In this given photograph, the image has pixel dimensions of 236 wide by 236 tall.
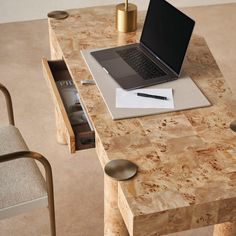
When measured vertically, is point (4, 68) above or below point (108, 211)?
below

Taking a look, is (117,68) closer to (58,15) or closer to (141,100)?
(141,100)

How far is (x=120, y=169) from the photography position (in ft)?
5.85

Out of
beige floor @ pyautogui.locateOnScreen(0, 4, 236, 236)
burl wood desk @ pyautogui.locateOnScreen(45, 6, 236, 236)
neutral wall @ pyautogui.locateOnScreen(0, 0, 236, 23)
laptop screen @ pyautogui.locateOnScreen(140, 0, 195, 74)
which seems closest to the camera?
burl wood desk @ pyautogui.locateOnScreen(45, 6, 236, 236)

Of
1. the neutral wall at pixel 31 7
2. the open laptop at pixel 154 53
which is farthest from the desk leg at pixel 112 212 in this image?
the neutral wall at pixel 31 7

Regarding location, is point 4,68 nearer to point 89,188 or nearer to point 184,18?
point 89,188

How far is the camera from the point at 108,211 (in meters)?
2.05

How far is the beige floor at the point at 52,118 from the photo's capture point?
254 cm

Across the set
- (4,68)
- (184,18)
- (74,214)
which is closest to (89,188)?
(74,214)

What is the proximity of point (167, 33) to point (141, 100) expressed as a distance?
1.16 feet

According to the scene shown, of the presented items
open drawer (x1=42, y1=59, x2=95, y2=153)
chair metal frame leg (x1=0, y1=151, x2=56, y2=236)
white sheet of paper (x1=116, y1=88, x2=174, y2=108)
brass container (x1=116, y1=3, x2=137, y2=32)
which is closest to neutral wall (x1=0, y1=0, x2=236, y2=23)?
brass container (x1=116, y1=3, x2=137, y2=32)

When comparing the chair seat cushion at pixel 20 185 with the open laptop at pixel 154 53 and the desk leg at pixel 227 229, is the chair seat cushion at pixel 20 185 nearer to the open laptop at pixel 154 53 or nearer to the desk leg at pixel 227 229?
the open laptop at pixel 154 53

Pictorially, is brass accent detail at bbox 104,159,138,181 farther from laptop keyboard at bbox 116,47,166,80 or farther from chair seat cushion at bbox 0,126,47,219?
laptop keyboard at bbox 116,47,166,80

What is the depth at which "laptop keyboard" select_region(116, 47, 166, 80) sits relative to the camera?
91.0 inches

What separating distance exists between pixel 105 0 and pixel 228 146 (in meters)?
2.83
